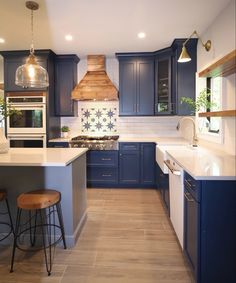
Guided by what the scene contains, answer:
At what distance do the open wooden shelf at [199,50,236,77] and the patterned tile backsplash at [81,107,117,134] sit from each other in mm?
2540

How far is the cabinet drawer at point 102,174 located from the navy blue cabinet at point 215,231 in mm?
2918

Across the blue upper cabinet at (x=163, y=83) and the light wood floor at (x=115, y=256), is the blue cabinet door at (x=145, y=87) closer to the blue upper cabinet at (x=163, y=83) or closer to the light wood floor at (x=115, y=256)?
the blue upper cabinet at (x=163, y=83)

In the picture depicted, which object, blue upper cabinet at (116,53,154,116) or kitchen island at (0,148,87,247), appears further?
blue upper cabinet at (116,53,154,116)

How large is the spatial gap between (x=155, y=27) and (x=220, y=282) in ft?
10.1

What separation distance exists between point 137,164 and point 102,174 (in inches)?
27.2

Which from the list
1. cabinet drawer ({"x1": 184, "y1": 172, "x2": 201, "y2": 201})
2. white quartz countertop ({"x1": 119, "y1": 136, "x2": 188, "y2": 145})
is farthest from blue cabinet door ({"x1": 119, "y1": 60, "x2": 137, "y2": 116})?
cabinet drawer ({"x1": 184, "y1": 172, "x2": 201, "y2": 201})

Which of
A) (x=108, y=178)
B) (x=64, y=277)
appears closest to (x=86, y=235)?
(x=64, y=277)

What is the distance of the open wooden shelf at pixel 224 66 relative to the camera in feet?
6.76

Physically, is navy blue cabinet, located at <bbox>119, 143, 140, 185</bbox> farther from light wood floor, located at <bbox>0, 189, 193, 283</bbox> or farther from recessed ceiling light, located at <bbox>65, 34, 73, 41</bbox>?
recessed ceiling light, located at <bbox>65, 34, 73, 41</bbox>

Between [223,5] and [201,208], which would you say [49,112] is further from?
[201,208]

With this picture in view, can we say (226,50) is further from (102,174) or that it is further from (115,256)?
(102,174)

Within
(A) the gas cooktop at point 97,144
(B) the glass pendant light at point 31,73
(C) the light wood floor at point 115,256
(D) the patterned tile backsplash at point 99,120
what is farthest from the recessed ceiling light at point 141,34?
(C) the light wood floor at point 115,256

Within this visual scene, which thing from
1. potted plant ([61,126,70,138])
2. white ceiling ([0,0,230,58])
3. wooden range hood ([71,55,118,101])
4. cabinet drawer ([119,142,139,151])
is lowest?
cabinet drawer ([119,142,139,151])

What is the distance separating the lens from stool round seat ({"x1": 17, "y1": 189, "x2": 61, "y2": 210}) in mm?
2027
